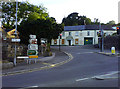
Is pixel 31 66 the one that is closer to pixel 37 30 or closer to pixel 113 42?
pixel 37 30

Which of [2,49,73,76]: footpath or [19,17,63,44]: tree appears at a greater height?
[19,17,63,44]: tree

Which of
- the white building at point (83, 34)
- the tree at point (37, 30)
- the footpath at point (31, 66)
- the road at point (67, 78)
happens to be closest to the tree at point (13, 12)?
the tree at point (37, 30)

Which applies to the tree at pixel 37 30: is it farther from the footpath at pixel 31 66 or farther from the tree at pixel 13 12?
Answer: the tree at pixel 13 12

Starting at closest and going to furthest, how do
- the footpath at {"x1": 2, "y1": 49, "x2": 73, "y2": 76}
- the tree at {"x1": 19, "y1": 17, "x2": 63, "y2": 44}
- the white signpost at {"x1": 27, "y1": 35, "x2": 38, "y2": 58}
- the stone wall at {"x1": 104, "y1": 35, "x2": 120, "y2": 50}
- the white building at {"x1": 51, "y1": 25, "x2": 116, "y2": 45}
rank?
the footpath at {"x1": 2, "y1": 49, "x2": 73, "y2": 76}, the white signpost at {"x1": 27, "y1": 35, "x2": 38, "y2": 58}, the tree at {"x1": 19, "y1": 17, "x2": 63, "y2": 44}, the stone wall at {"x1": 104, "y1": 35, "x2": 120, "y2": 50}, the white building at {"x1": 51, "y1": 25, "x2": 116, "y2": 45}

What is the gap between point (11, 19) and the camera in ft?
111

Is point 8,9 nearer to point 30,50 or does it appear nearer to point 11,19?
point 11,19

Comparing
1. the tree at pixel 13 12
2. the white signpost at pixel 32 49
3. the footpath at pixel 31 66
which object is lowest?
the footpath at pixel 31 66

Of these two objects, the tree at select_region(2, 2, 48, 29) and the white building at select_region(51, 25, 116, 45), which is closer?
the tree at select_region(2, 2, 48, 29)

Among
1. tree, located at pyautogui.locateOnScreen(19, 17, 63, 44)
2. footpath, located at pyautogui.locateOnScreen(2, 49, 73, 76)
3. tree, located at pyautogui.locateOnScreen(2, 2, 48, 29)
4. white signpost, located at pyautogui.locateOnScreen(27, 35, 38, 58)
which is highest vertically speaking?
tree, located at pyautogui.locateOnScreen(2, 2, 48, 29)

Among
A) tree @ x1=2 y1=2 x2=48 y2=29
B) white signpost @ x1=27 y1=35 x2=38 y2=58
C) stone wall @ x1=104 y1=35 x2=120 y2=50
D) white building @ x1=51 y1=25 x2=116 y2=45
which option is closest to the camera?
white signpost @ x1=27 y1=35 x2=38 y2=58

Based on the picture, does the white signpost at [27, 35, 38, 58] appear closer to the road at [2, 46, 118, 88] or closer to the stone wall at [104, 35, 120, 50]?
the road at [2, 46, 118, 88]

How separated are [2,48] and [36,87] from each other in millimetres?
13305

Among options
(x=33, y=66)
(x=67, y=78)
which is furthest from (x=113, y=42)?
(x=67, y=78)

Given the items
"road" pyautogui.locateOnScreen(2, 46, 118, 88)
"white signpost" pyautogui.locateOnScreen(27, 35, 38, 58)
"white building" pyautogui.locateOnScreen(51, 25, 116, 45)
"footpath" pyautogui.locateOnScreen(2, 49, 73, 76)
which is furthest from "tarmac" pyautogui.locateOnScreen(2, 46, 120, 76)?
"white building" pyautogui.locateOnScreen(51, 25, 116, 45)
